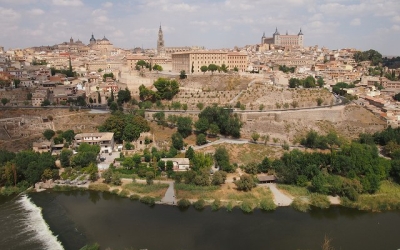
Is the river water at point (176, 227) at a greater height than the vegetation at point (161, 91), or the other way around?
the vegetation at point (161, 91)

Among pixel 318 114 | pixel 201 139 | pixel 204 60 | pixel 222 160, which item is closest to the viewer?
pixel 222 160

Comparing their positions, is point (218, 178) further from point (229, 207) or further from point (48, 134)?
point (48, 134)

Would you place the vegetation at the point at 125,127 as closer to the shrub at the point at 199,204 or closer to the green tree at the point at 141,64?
the shrub at the point at 199,204

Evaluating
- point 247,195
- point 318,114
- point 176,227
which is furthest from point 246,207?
point 318,114

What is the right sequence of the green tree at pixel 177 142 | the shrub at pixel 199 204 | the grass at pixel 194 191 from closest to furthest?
the shrub at pixel 199 204
the grass at pixel 194 191
the green tree at pixel 177 142

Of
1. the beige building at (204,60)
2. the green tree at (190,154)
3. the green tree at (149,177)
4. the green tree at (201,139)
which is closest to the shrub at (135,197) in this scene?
the green tree at (149,177)

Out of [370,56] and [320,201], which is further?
[370,56]

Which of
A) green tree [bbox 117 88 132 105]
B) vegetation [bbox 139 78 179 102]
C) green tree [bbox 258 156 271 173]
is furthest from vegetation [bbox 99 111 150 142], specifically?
green tree [bbox 258 156 271 173]
